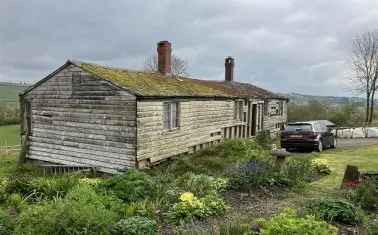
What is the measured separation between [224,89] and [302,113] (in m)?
16.1

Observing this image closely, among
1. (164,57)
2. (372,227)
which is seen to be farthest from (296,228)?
(164,57)

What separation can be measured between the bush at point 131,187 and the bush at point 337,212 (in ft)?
11.8

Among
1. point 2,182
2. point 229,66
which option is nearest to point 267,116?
point 229,66

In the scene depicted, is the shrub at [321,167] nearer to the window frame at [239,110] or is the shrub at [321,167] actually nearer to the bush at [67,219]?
the bush at [67,219]

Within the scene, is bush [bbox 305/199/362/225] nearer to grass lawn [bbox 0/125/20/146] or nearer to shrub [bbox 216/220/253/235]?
shrub [bbox 216/220/253/235]

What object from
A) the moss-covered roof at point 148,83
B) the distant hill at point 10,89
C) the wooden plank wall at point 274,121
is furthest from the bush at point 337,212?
the distant hill at point 10,89

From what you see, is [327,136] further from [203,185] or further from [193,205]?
[193,205]

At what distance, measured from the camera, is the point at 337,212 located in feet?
24.8

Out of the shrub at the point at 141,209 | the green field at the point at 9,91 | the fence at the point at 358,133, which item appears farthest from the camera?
the green field at the point at 9,91

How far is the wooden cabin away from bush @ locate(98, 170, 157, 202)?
21.7ft

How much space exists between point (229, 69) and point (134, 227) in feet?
89.1

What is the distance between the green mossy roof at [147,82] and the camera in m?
17.0

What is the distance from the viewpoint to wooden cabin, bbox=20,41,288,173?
16531mm

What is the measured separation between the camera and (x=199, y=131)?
21.1m
